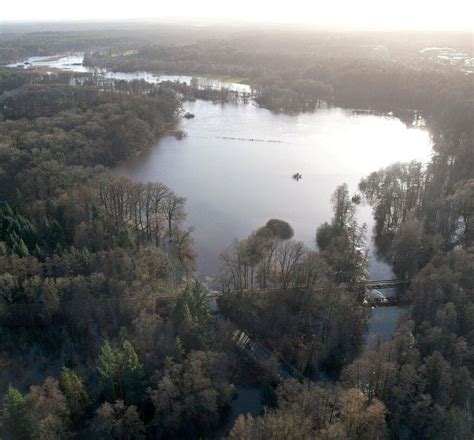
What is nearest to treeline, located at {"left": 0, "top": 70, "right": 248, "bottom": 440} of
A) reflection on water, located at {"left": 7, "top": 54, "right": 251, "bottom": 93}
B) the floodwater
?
the floodwater

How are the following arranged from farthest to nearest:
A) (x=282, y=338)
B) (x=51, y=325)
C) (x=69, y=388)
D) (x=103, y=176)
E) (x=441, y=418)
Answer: (x=103, y=176) < (x=51, y=325) < (x=282, y=338) < (x=69, y=388) < (x=441, y=418)

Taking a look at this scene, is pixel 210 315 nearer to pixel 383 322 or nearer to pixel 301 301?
pixel 301 301

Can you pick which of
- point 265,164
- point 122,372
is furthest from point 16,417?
point 265,164

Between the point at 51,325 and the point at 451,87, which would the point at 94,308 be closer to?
the point at 51,325

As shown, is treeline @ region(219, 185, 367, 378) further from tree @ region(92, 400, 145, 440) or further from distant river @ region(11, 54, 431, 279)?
tree @ region(92, 400, 145, 440)

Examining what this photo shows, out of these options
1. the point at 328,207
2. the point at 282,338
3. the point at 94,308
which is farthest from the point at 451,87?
the point at 94,308

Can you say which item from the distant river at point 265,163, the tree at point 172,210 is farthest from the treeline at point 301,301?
the tree at point 172,210
